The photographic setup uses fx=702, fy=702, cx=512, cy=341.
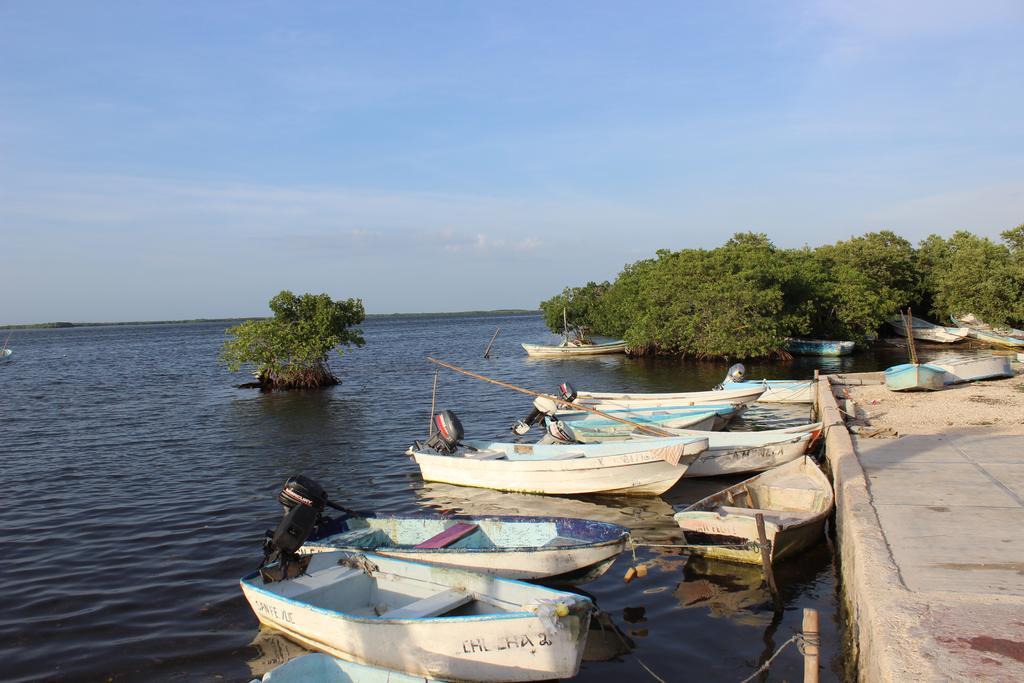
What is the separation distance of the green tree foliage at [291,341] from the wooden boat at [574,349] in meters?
20.0

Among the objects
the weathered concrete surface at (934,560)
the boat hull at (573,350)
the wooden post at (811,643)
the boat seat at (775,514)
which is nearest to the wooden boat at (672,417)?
the weathered concrete surface at (934,560)

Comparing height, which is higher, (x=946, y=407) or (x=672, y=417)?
(x=946, y=407)

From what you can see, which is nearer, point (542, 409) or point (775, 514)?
point (775, 514)

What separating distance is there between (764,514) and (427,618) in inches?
237

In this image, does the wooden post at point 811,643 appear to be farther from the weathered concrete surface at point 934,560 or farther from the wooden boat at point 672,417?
the wooden boat at point 672,417

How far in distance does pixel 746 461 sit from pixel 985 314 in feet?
122

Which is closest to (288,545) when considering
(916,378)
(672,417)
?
(672,417)

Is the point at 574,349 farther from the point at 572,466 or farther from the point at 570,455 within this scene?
the point at 572,466

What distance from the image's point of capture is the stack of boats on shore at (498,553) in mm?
7012

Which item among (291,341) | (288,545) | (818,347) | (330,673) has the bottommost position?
(330,673)

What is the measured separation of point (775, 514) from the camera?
10.9m

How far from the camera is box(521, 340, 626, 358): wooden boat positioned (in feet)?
177

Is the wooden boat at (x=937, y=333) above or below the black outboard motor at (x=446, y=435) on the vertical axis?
above

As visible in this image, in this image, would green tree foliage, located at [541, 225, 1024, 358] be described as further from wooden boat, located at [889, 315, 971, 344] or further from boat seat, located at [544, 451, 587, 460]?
boat seat, located at [544, 451, 587, 460]
